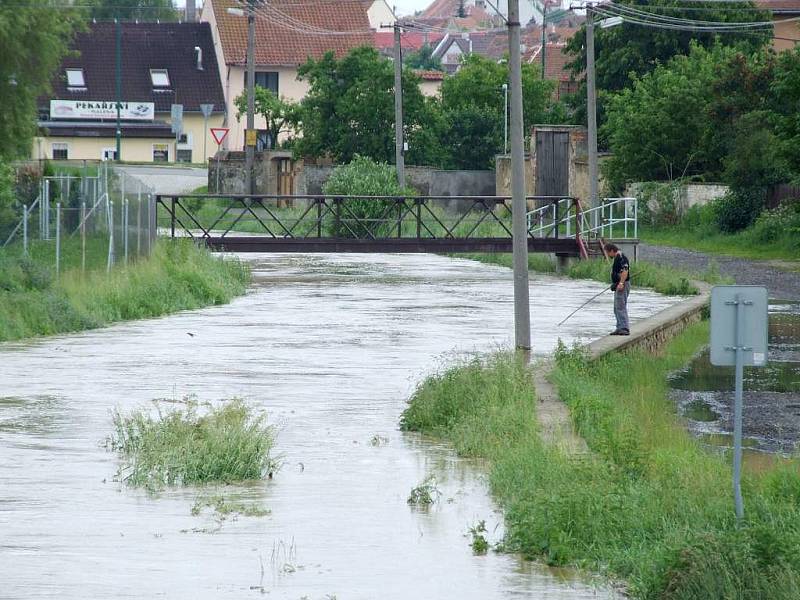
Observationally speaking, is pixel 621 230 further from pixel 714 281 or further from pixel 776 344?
pixel 776 344

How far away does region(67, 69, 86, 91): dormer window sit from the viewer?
8375 cm

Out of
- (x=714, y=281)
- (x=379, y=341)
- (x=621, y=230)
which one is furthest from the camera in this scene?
(x=621, y=230)

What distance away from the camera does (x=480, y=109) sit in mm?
66625

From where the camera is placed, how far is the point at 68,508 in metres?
11.2

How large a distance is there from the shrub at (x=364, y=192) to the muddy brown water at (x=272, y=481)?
746 inches

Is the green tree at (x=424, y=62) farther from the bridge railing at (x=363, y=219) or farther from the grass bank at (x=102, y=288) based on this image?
the grass bank at (x=102, y=288)

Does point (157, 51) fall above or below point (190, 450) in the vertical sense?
above

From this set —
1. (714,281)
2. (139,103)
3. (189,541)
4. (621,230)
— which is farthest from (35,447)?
(139,103)

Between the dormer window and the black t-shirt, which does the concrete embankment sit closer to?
the black t-shirt

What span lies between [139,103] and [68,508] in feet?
244

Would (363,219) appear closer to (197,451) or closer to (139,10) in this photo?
(197,451)

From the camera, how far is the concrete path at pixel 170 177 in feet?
220

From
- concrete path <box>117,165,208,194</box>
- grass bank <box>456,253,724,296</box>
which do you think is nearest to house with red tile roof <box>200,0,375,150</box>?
concrete path <box>117,165,208,194</box>

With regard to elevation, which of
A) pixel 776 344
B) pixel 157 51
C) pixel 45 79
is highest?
pixel 157 51
